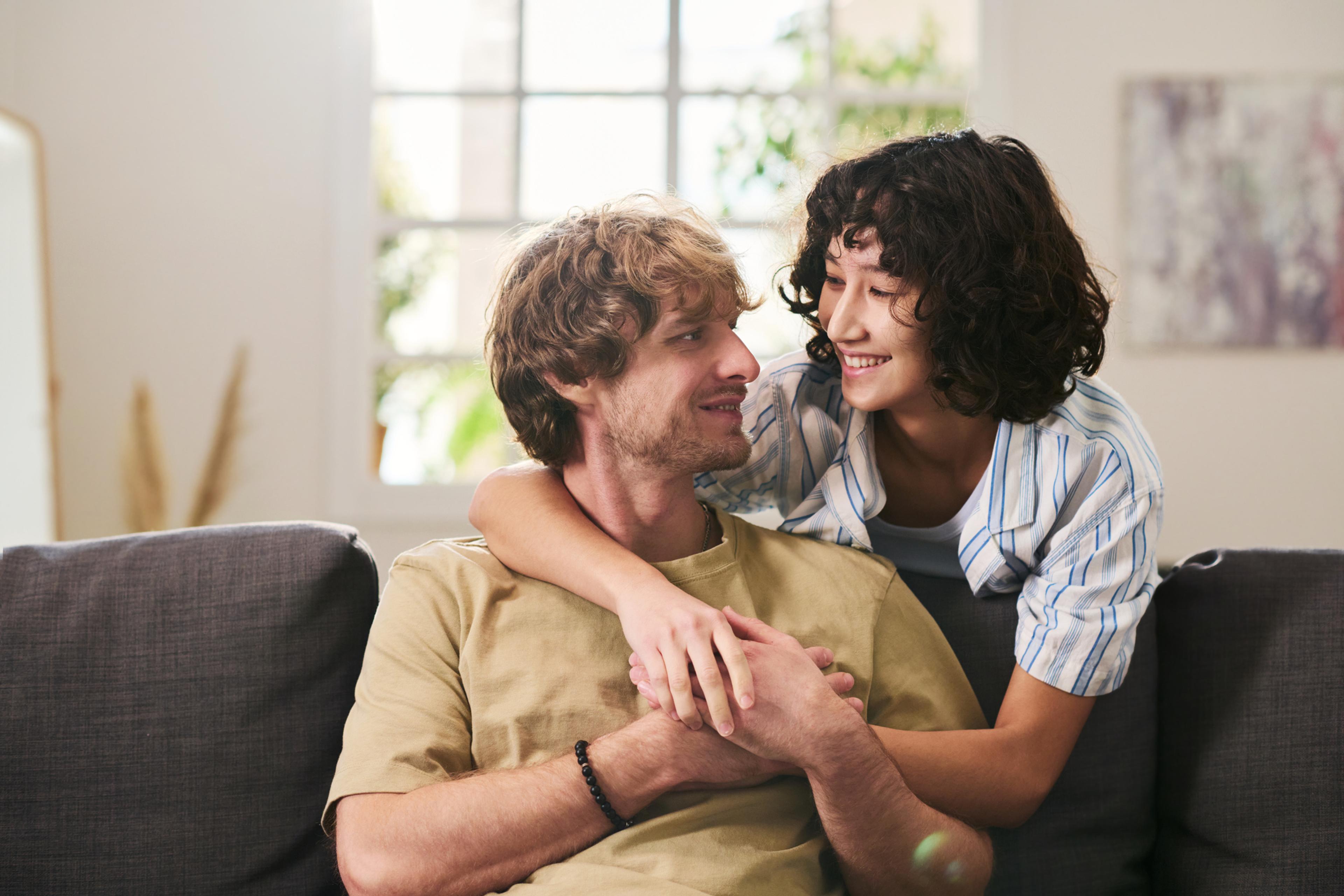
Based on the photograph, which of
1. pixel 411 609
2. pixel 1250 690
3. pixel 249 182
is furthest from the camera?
pixel 249 182

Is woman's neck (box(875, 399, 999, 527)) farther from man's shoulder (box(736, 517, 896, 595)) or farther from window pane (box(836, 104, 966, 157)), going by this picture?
window pane (box(836, 104, 966, 157))

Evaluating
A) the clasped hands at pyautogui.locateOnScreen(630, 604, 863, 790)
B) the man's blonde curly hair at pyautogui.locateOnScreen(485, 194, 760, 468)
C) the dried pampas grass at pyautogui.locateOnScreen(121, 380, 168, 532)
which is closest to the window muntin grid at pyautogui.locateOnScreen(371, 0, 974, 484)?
the dried pampas grass at pyautogui.locateOnScreen(121, 380, 168, 532)

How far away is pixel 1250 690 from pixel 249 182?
10.2ft


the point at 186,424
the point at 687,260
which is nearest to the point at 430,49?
the point at 186,424

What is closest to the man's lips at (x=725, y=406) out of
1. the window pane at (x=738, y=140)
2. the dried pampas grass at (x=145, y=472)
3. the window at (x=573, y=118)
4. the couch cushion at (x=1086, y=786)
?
the couch cushion at (x=1086, y=786)

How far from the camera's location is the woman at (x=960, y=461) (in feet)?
4.10

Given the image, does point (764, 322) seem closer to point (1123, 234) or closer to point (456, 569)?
point (1123, 234)

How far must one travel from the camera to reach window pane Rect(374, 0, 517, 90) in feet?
11.3

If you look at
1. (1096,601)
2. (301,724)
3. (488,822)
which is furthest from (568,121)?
(488,822)

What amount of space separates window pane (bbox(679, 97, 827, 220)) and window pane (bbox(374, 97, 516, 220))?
613 mm

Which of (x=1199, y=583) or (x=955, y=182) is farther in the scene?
(x=1199, y=583)

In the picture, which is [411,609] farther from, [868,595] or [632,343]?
[868,595]

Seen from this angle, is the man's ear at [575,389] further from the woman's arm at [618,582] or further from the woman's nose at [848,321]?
the woman's nose at [848,321]

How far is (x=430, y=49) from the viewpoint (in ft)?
11.4
